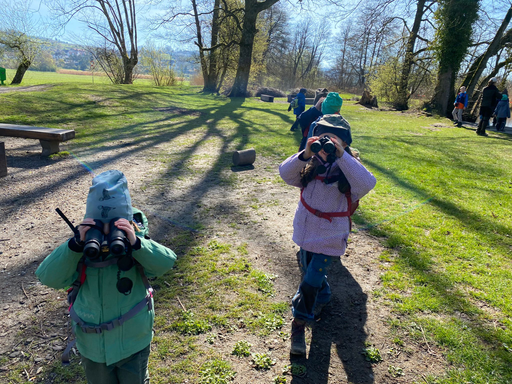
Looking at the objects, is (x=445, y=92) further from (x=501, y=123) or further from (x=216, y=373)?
(x=216, y=373)

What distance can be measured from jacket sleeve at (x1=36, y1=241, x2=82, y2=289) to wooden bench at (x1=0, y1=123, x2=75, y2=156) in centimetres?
A: 650

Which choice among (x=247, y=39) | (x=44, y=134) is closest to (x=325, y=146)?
(x=44, y=134)

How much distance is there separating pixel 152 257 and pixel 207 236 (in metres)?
2.74

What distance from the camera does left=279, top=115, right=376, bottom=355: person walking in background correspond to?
8.49 feet

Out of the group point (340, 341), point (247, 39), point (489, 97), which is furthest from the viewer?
point (247, 39)

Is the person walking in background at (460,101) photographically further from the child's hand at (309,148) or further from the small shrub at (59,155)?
the small shrub at (59,155)

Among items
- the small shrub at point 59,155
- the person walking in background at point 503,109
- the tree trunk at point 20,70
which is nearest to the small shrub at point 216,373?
the small shrub at point 59,155

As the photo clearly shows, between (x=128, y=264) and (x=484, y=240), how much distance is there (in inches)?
194

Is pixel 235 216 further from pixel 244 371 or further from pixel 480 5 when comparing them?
pixel 480 5

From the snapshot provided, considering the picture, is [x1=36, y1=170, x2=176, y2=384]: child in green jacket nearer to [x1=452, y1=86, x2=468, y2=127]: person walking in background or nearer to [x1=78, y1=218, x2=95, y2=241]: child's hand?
[x1=78, y1=218, x2=95, y2=241]: child's hand

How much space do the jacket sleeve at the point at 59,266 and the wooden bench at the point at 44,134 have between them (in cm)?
650

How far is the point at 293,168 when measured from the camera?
2.78 meters

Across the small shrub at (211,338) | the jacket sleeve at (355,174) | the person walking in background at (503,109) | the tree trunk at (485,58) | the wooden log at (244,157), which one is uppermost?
the tree trunk at (485,58)

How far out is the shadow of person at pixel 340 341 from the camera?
2.56 meters
